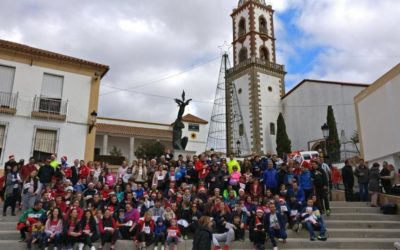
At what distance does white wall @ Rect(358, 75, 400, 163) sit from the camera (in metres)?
15.4

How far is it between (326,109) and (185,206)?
25354 mm

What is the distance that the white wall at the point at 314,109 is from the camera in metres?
30.7

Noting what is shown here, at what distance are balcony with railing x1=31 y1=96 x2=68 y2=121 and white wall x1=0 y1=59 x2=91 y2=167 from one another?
8.7 inches

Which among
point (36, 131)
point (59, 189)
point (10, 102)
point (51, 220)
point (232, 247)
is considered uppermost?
point (10, 102)

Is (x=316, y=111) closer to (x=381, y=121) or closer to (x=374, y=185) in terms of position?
(x=381, y=121)

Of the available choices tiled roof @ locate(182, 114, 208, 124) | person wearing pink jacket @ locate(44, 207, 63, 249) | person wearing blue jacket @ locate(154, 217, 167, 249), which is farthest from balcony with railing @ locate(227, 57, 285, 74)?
person wearing pink jacket @ locate(44, 207, 63, 249)

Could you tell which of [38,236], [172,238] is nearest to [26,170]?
[38,236]

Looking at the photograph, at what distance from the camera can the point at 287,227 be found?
32.3ft

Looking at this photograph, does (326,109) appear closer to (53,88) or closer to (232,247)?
(53,88)

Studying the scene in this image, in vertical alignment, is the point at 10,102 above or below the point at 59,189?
above

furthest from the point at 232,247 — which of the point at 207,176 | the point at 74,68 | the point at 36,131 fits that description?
the point at 74,68

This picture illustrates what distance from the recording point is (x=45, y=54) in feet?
60.7

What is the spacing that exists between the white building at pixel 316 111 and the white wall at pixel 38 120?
19.8 meters

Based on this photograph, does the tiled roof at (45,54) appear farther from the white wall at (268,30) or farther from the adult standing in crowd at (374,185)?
the white wall at (268,30)
